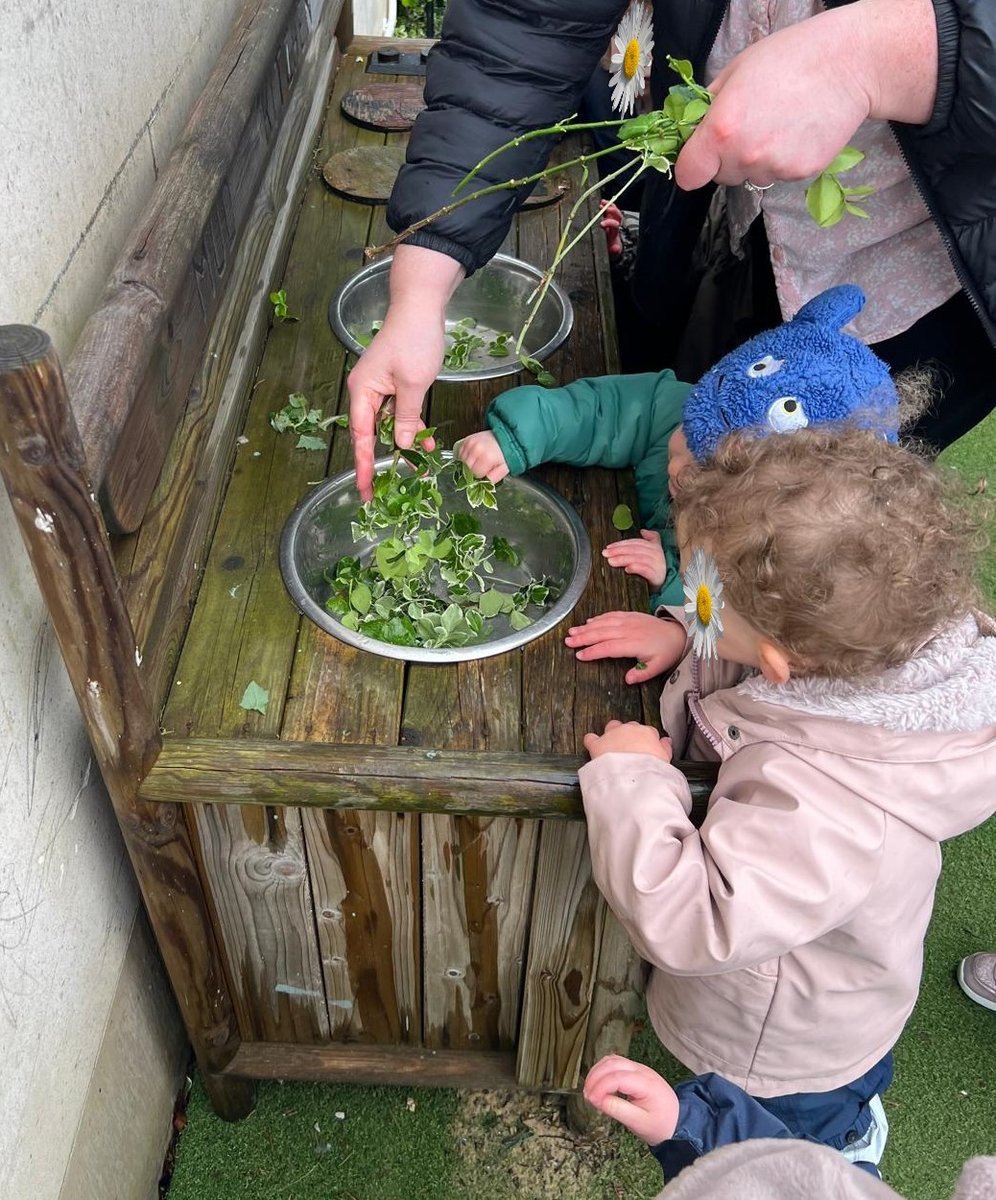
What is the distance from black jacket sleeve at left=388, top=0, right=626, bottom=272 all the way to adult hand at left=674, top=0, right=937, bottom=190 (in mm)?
431

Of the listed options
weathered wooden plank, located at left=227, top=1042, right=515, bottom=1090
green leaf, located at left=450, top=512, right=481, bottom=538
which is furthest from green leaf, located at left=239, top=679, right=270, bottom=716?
weathered wooden plank, located at left=227, top=1042, right=515, bottom=1090

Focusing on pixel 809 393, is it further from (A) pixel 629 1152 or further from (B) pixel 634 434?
(A) pixel 629 1152

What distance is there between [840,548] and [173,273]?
3.00 ft

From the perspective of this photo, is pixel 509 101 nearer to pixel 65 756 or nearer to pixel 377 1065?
pixel 65 756

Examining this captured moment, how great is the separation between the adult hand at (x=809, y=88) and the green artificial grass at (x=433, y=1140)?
0.87 metres

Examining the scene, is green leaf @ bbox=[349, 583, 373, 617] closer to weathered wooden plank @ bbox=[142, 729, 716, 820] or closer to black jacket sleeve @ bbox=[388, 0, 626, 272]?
weathered wooden plank @ bbox=[142, 729, 716, 820]

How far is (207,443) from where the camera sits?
176 cm

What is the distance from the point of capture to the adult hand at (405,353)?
1571mm

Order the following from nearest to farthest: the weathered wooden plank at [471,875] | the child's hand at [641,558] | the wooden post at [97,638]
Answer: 1. the wooden post at [97,638]
2. the weathered wooden plank at [471,875]
3. the child's hand at [641,558]

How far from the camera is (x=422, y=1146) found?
2049mm

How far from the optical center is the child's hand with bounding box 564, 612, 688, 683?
1557mm

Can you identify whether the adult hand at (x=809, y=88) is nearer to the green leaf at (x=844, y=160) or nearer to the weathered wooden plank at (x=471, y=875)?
the green leaf at (x=844, y=160)

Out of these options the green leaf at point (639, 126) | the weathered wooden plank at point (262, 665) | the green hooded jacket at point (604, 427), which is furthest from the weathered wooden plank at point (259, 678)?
the green leaf at point (639, 126)

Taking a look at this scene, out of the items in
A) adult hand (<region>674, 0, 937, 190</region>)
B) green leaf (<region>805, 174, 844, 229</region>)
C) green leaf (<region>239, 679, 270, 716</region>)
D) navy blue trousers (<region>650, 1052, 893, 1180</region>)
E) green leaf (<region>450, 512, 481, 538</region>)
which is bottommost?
navy blue trousers (<region>650, 1052, 893, 1180</region>)
